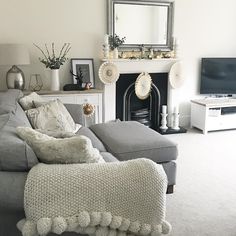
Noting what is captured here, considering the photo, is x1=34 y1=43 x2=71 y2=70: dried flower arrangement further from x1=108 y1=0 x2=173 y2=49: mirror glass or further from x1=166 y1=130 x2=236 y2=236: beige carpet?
x1=166 y1=130 x2=236 y2=236: beige carpet

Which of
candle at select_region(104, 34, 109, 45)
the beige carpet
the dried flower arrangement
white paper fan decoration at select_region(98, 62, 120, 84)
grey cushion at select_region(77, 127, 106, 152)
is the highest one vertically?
candle at select_region(104, 34, 109, 45)

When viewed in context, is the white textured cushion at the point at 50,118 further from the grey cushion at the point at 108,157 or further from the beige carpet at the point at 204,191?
the beige carpet at the point at 204,191

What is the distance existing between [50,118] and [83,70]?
5.94ft

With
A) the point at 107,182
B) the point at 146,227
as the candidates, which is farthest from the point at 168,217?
the point at 107,182

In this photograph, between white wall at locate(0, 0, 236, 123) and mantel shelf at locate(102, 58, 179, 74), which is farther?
mantel shelf at locate(102, 58, 179, 74)

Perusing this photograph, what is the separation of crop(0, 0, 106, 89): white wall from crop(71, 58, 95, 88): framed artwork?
8 centimetres

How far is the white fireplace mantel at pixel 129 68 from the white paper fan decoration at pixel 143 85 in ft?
0.31

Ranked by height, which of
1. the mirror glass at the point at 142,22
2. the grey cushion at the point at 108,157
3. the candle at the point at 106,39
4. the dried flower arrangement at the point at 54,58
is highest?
the mirror glass at the point at 142,22

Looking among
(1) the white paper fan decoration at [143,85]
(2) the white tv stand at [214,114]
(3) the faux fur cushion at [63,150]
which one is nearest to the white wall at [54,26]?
(1) the white paper fan decoration at [143,85]

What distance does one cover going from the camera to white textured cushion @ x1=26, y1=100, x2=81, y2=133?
279 centimetres

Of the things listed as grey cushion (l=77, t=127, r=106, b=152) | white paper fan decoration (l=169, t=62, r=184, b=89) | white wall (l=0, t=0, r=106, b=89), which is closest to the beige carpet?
grey cushion (l=77, t=127, r=106, b=152)

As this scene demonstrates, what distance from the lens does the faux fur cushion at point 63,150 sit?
158 cm

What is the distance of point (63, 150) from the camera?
159cm

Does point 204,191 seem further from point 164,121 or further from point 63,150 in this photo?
point 164,121
